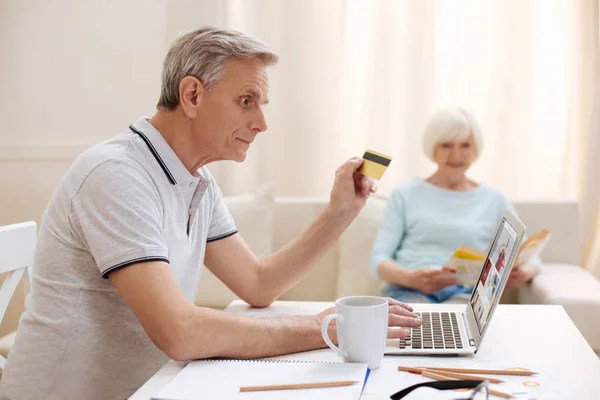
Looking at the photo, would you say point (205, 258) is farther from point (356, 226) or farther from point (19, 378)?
point (356, 226)

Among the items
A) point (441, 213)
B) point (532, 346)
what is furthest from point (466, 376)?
point (441, 213)

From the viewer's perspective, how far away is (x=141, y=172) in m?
1.26

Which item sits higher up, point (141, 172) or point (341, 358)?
point (141, 172)

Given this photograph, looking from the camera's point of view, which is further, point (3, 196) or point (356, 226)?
point (3, 196)

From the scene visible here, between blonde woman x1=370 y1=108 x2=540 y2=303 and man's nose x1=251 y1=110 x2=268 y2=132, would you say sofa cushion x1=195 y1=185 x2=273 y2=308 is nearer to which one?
blonde woman x1=370 y1=108 x2=540 y2=303

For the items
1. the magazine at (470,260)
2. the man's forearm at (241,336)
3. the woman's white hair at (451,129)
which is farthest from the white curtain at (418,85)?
the man's forearm at (241,336)

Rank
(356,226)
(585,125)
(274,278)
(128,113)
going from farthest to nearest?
(128,113) < (585,125) < (356,226) < (274,278)

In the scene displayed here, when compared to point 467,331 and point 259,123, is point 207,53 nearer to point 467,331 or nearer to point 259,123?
point 259,123

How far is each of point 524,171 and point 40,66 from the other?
91.8 inches

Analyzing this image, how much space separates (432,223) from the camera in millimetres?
2551

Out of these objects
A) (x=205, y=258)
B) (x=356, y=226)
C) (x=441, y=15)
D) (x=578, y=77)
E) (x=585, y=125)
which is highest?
(x=441, y=15)

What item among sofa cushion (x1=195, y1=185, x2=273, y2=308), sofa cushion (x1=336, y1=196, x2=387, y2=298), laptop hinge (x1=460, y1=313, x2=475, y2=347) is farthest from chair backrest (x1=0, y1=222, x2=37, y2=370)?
sofa cushion (x1=336, y1=196, x2=387, y2=298)

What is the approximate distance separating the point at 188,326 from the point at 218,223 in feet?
1.71

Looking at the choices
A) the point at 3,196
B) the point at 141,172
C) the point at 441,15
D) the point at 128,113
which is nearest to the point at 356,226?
the point at 441,15
